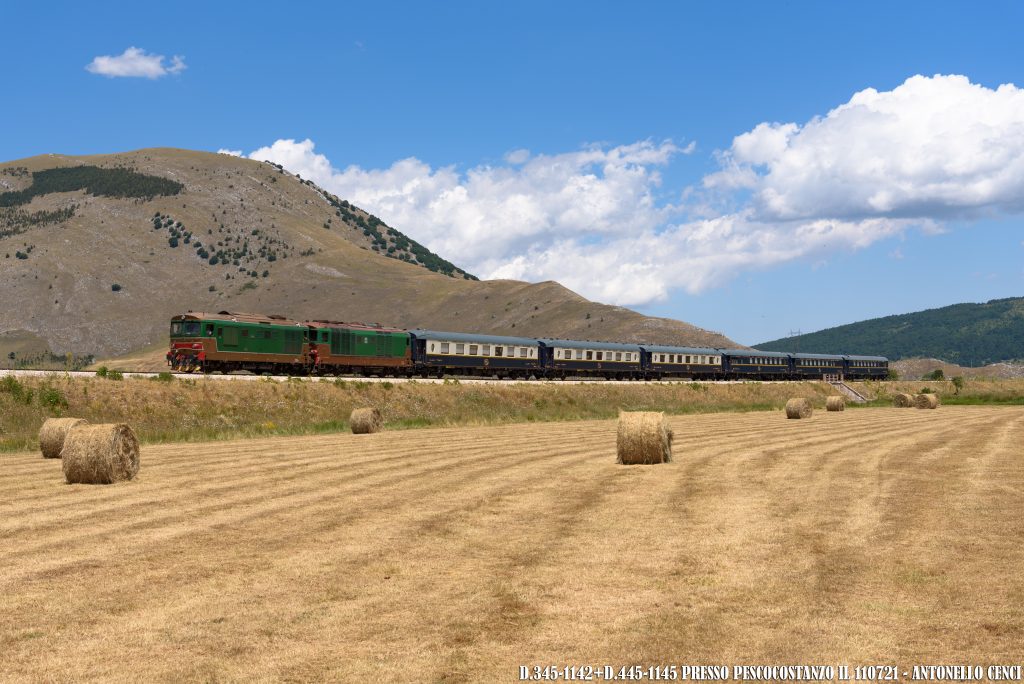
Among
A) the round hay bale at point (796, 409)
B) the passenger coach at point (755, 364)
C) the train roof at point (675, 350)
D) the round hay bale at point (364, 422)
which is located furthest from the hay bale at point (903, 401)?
the round hay bale at point (364, 422)

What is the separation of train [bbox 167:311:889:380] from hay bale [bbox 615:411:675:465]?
1347 inches

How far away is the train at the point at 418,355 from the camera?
169ft

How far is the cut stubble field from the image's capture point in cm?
824

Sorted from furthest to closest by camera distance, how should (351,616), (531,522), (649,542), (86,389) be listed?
(86,389) → (531,522) → (649,542) → (351,616)

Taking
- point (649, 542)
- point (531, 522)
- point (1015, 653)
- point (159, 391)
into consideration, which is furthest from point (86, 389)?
point (1015, 653)

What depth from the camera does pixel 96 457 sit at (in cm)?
1969

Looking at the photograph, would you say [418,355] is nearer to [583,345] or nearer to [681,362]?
[583,345]

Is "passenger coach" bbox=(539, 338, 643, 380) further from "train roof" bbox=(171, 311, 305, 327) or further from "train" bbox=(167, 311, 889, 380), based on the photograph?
"train roof" bbox=(171, 311, 305, 327)

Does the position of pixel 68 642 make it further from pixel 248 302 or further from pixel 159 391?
pixel 248 302

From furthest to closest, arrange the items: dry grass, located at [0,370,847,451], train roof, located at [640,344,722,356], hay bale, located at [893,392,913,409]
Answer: train roof, located at [640,344,722,356] → hay bale, located at [893,392,913,409] → dry grass, located at [0,370,847,451]

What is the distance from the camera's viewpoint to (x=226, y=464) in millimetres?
23828

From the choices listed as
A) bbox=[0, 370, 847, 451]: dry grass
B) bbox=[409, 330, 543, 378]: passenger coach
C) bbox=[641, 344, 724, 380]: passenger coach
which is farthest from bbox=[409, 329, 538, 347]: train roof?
bbox=[641, 344, 724, 380]: passenger coach

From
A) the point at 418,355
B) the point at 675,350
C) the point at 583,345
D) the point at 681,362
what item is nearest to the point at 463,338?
the point at 418,355

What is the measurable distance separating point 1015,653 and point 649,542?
5.51 m
